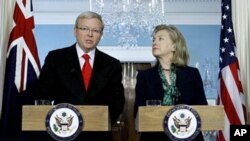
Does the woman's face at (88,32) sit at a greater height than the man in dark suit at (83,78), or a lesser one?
greater

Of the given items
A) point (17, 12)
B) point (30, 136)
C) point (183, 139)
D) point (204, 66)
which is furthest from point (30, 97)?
point (204, 66)

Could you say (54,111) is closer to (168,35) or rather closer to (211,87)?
(168,35)

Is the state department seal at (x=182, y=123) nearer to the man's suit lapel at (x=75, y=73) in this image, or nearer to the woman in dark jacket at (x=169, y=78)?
the woman in dark jacket at (x=169, y=78)

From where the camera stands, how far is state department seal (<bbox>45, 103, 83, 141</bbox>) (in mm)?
2082

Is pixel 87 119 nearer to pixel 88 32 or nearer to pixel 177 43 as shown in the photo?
pixel 88 32

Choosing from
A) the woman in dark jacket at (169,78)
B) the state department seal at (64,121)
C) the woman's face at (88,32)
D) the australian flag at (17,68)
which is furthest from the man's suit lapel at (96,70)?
the australian flag at (17,68)

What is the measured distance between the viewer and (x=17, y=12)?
10.4 feet

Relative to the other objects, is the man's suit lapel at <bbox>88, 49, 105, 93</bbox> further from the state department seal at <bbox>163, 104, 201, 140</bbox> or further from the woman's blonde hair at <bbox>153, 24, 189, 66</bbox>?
the state department seal at <bbox>163, 104, 201, 140</bbox>

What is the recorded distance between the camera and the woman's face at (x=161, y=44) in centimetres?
254

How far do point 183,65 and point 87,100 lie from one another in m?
0.65

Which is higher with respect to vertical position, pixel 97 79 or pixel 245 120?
pixel 97 79

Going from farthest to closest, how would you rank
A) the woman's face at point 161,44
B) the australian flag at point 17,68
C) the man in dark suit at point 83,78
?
the australian flag at point 17,68, the woman's face at point 161,44, the man in dark suit at point 83,78

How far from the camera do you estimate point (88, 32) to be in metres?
2.45

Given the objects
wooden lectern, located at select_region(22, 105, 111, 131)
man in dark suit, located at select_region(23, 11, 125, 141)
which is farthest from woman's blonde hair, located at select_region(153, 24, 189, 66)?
wooden lectern, located at select_region(22, 105, 111, 131)
